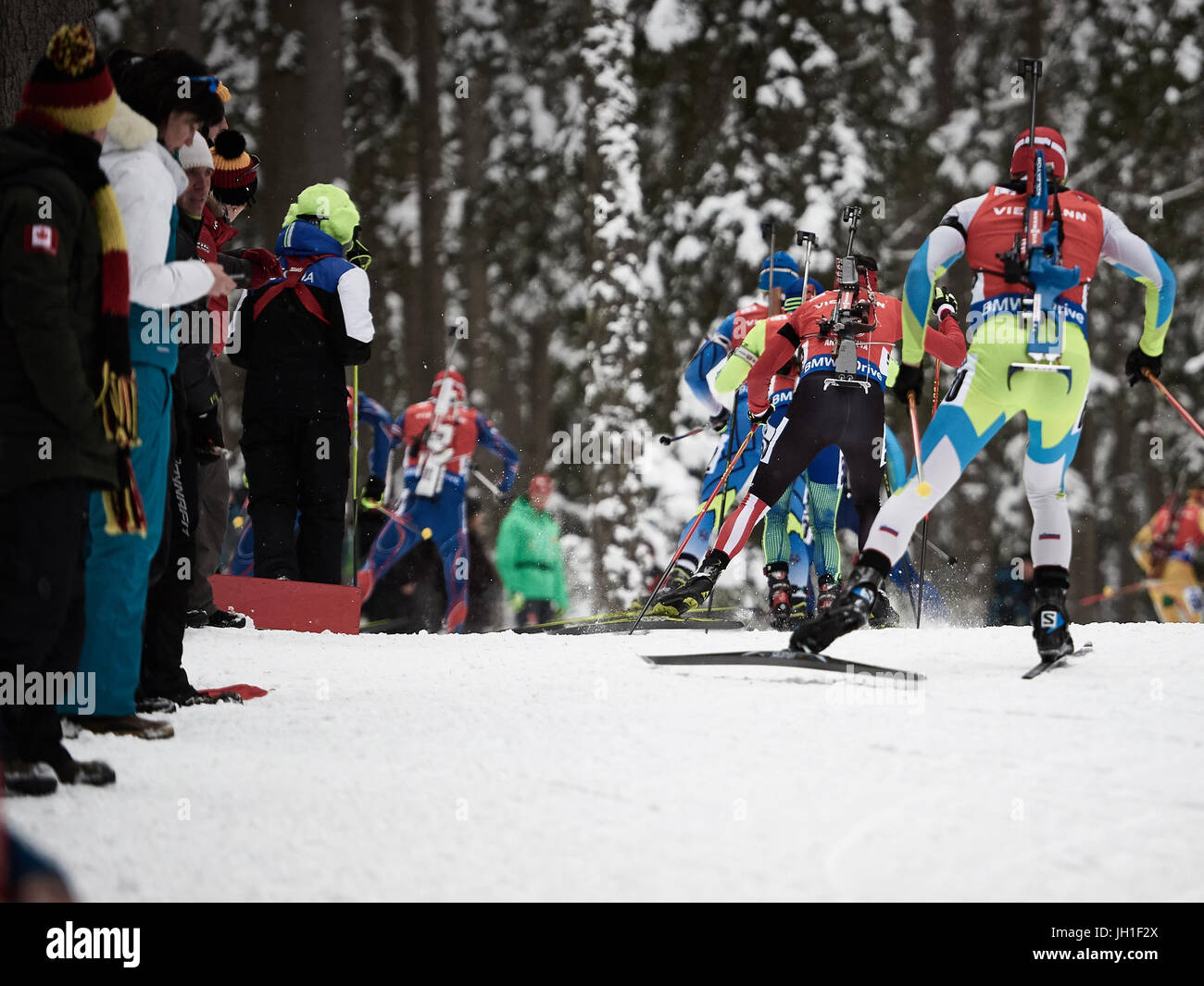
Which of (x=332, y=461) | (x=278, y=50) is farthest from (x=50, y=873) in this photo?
(x=278, y=50)

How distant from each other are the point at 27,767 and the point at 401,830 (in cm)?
102

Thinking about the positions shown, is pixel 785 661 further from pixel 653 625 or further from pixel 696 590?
pixel 653 625

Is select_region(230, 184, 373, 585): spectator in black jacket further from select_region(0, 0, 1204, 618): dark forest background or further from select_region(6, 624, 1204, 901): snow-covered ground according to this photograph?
select_region(0, 0, 1204, 618): dark forest background

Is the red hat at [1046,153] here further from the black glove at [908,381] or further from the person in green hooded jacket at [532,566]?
the person in green hooded jacket at [532,566]

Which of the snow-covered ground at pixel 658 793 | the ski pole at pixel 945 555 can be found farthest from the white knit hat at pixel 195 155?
the ski pole at pixel 945 555

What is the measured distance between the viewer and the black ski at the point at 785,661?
16.6ft

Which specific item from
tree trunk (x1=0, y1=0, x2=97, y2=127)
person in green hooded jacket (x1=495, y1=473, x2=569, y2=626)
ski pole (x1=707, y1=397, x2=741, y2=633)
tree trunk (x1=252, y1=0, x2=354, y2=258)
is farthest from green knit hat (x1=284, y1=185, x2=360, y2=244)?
tree trunk (x1=252, y1=0, x2=354, y2=258)

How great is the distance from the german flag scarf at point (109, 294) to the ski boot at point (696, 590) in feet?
13.1

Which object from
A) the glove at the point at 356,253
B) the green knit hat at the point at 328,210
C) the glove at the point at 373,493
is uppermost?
the green knit hat at the point at 328,210

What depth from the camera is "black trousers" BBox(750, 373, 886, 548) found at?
6906 mm

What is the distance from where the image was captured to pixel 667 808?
3.22 meters

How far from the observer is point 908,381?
5.54 metres

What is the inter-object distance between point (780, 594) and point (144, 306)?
482 centimetres
